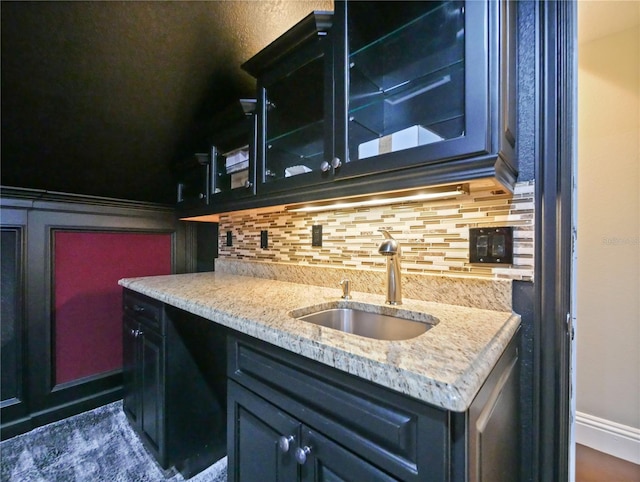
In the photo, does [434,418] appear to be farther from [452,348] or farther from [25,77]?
[25,77]

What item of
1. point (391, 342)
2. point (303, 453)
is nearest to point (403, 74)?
point (391, 342)

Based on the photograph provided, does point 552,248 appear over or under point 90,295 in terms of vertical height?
over

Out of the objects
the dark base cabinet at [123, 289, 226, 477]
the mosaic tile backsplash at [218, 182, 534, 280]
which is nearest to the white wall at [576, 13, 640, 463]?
the mosaic tile backsplash at [218, 182, 534, 280]

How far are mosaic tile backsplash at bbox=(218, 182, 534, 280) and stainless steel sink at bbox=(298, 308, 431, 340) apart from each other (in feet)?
0.82

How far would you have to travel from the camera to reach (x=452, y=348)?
65cm

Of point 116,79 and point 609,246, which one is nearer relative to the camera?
point 116,79

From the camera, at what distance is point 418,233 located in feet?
3.93

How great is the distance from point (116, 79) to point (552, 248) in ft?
6.53

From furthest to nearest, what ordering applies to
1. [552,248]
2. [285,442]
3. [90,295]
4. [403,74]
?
[90,295] → [403,74] → [552,248] → [285,442]

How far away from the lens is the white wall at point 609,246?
1.49 metres

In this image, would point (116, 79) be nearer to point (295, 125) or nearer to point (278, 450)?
point (295, 125)

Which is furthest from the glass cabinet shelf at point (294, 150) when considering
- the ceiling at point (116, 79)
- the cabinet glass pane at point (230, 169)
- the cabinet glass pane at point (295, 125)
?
the ceiling at point (116, 79)

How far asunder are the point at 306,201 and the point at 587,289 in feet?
5.54

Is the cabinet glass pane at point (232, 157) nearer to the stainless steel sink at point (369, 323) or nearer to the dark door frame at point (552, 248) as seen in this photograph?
the stainless steel sink at point (369, 323)
